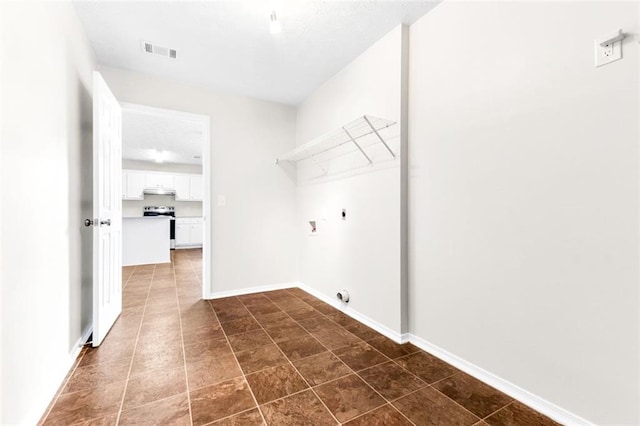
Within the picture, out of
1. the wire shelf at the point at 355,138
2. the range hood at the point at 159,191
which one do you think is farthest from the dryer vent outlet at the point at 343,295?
the range hood at the point at 159,191

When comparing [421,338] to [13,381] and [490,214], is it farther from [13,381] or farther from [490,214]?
[13,381]

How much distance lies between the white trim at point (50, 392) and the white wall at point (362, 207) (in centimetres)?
212

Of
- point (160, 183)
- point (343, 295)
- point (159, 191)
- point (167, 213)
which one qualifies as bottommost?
point (343, 295)

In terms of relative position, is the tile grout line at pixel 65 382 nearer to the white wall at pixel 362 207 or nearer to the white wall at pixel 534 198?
the white wall at pixel 362 207

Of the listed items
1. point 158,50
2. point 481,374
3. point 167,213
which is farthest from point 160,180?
point 481,374

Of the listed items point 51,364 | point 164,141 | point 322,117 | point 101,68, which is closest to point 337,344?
point 51,364

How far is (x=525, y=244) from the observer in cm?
149

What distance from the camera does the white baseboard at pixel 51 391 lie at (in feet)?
4.31

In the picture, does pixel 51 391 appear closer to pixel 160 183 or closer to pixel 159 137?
pixel 159 137

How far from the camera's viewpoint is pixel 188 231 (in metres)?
8.34

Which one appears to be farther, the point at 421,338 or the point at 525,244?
the point at 421,338

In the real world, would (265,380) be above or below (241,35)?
below

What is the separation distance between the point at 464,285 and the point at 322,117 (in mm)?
2295

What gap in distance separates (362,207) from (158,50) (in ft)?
7.62
